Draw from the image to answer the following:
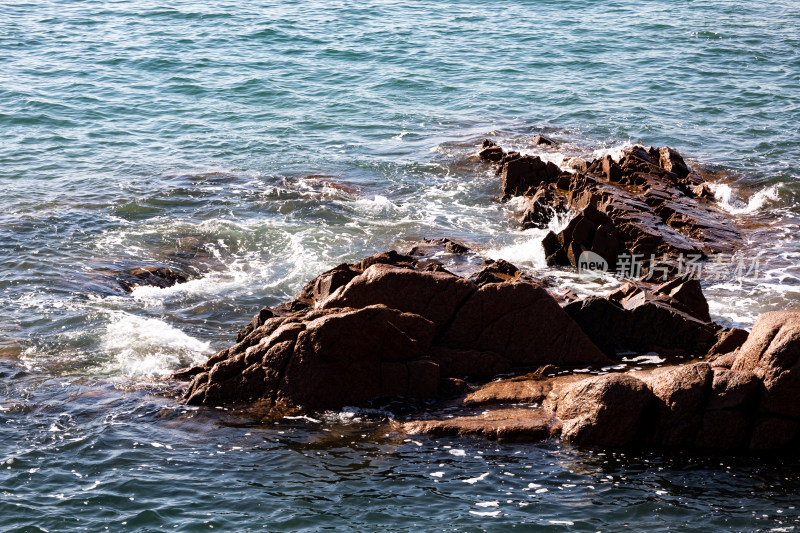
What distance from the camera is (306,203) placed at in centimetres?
2094

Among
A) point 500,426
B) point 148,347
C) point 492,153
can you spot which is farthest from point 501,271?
point 492,153

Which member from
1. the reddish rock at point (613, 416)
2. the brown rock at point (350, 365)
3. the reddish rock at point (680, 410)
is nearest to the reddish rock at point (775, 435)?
the reddish rock at point (680, 410)

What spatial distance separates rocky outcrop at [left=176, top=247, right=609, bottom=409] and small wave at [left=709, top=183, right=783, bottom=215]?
938 centimetres

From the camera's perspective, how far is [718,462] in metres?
10.1

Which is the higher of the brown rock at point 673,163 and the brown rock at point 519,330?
the brown rock at point 673,163

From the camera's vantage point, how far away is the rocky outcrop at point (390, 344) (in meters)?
11.6

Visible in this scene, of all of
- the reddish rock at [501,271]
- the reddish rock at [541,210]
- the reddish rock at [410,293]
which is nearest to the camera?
the reddish rock at [410,293]

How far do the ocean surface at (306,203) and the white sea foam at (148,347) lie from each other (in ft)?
0.17

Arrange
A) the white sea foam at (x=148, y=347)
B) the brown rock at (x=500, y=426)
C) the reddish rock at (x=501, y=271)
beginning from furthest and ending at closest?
the reddish rock at (x=501, y=271) < the white sea foam at (x=148, y=347) < the brown rock at (x=500, y=426)

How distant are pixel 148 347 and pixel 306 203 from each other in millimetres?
7789

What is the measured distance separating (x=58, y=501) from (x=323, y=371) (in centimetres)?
360

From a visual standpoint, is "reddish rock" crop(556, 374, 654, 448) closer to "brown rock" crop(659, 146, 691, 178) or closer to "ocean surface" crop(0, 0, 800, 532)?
"ocean surface" crop(0, 0, 800, 532)

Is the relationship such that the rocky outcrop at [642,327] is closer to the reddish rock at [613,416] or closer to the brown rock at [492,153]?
the reddish rock at [613,416]

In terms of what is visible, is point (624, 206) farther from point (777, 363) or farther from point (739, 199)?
point (777, 363)
